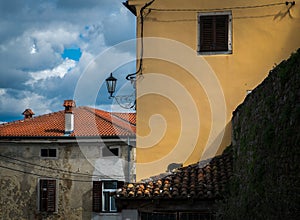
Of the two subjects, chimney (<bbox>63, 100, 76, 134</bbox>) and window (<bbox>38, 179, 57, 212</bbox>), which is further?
chimney (<bbox>63, 100, 76, 134</bbox>)

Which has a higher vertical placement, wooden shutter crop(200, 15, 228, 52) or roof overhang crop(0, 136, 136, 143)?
wooden shutter crop(200, 15, 228, 52)

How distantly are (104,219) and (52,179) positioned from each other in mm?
3038

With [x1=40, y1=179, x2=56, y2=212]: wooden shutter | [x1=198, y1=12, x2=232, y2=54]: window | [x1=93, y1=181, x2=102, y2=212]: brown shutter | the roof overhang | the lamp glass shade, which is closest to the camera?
[x1=198, y1=12, x2=232, y2=54]: window

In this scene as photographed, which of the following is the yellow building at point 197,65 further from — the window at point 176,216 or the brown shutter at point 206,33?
the window at point 176,216

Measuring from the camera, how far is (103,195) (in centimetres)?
2716

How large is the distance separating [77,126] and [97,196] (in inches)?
143

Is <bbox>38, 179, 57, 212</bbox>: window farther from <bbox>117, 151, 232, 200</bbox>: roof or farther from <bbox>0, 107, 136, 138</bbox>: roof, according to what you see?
<bbox>117, 151, 232, 200</bbox>: roof

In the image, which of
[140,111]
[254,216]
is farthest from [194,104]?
[254,216]

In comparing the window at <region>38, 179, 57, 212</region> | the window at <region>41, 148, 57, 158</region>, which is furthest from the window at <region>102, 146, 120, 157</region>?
the window at <region>38, 179, 57, 212</region>

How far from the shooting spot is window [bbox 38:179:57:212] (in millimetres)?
27283

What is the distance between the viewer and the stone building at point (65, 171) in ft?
88.9

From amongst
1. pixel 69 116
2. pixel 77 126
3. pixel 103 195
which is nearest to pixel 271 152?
pixel 103 195

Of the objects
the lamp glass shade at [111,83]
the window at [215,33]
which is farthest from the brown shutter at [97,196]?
the window at [215,33]

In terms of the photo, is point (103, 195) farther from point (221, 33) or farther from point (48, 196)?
point (221, 33)
